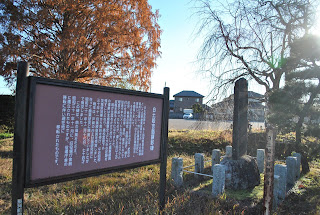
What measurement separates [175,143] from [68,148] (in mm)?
6926

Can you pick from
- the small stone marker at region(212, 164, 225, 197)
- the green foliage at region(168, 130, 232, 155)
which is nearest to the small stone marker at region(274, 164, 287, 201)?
the small stone marker at region(212, 164, 225, 197)

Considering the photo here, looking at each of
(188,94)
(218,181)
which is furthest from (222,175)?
(188,94)

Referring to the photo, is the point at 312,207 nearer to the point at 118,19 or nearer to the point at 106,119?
the point at 106,119

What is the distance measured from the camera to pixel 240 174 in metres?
4.71

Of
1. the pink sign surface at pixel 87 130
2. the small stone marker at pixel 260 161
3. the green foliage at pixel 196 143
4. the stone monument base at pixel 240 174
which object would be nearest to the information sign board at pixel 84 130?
the pink sign surface at pixel 87 130

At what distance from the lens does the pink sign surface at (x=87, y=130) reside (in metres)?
2.30

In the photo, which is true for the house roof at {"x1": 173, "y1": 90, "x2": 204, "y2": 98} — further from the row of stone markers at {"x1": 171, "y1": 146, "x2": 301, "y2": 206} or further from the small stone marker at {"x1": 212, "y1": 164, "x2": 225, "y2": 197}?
the small stone marker at {"x1": 212, "y1": 164, "x2": 225, "y2": 197}

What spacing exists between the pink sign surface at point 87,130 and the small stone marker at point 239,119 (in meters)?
2.17

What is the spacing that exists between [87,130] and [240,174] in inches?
130

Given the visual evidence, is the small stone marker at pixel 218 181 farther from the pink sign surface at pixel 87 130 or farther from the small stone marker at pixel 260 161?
the small stone marker at pixel 260 161

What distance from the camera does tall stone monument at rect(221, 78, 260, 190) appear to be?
4.68 metres

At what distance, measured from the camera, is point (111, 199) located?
12.1 feet

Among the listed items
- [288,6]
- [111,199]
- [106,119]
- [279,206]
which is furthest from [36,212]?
[288,6]

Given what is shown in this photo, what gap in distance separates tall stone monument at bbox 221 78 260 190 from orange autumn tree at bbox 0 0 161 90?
10.8 ft
